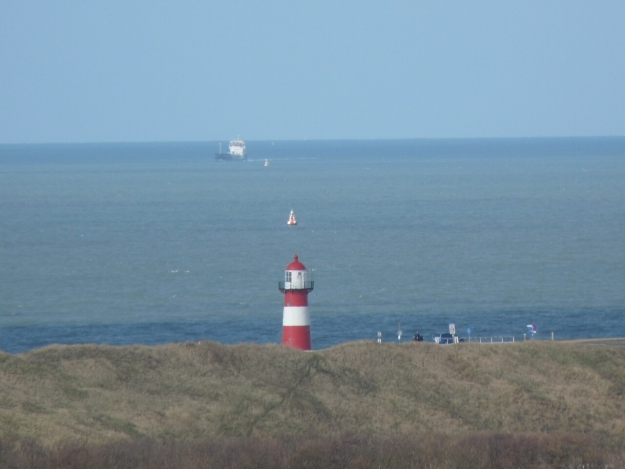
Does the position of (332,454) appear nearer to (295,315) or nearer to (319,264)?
(295,315)

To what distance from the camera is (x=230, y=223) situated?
305ft

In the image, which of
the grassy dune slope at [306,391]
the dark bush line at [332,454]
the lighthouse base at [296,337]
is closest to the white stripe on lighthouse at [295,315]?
the lighthouse base at [296,337]

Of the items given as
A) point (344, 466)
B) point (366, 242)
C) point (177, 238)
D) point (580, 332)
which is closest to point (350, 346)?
point (344, 466)

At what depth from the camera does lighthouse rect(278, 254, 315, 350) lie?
27.2 metres

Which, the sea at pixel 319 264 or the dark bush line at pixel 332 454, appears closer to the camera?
the dark bush line at pixel 332 454

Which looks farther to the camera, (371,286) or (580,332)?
(371,286)

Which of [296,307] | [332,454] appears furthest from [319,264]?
[332,454]

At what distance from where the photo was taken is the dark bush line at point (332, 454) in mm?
16219

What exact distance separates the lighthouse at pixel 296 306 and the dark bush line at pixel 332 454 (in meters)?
8.95

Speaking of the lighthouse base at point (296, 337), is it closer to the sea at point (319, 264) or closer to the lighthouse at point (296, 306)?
the lighthouse at point (296, 306)

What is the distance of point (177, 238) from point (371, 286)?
28.4 m

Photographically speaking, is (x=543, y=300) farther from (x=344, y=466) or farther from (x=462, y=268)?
(x=344, y=466)

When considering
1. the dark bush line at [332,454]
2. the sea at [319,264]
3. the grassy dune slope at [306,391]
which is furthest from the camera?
the sea at [319,264]

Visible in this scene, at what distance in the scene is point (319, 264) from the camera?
6469 cm
